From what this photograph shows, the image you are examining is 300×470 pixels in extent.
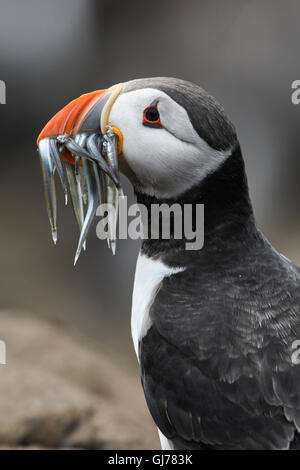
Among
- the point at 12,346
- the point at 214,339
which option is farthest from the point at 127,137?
the point at 12,346

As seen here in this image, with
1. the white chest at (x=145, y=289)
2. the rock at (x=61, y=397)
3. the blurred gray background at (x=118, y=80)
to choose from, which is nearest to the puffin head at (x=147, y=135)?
the white chest at (x=145, y=289)

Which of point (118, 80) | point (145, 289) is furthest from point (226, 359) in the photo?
point (118, 80)

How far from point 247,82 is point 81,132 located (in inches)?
232

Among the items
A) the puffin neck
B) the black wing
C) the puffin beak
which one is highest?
the puffin beak

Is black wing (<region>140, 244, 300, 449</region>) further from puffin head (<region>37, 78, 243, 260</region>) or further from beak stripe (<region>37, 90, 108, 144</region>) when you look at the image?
beak stripe (<region>37, 90, 108, 144</region>)

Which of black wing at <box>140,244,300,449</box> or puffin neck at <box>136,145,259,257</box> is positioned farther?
puffin neck at <box>136,145,259,257</box>

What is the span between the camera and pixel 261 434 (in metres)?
1.90

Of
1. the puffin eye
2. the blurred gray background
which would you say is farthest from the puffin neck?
the blurred gray background

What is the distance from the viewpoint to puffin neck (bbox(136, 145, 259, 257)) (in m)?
2.16

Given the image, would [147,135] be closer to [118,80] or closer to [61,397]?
[61,397]

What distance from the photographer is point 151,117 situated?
2010 millimetres

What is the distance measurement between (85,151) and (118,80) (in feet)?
20.9

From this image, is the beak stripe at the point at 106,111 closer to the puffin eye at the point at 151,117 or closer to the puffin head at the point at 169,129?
the puffin head at the point at 169,129

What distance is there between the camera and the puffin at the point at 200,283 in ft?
6.35
